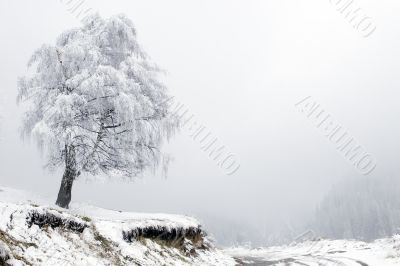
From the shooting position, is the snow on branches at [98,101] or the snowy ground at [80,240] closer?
the snowy ground at [80,240]

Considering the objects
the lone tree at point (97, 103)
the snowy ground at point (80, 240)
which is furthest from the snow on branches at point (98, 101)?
the snowy ground at point (80, 240)

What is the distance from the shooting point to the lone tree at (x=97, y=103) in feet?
55.5

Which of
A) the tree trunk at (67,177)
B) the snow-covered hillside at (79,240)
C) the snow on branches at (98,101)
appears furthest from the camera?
the tree trunk at (67,177)

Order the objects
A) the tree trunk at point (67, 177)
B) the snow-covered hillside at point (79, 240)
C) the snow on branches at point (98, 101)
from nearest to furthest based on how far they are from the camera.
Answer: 1. the snow-covered hillside at point (79, 240)
2. the snow on branches at point (98, 101)
3. the tree trunk at point (67, 177)

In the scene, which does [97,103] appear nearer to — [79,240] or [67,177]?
[67,177]

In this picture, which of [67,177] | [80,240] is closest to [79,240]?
[80,240]

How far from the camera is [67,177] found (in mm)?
18203

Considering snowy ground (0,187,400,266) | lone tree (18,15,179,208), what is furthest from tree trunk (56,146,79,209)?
snowy ground (0,187,400,266)

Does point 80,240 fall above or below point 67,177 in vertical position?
below

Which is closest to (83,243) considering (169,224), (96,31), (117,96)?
(169,224)

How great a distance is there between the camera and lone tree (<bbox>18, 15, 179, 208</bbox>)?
55.5 feet

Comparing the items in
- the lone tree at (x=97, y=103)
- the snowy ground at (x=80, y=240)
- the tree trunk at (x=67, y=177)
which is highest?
the lone tree at (x=97, y=103)

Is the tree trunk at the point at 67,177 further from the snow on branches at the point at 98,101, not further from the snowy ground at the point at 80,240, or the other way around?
the snowy ground at the point at 80,240

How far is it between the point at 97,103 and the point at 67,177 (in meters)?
3.41
